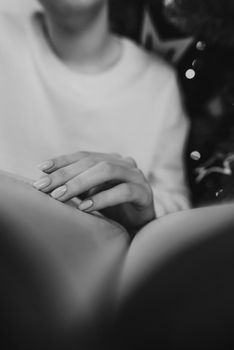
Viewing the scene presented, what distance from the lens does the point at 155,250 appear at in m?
0.38

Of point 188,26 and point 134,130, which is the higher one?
point 188,26

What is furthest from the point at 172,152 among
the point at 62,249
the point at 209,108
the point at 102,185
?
the point at 62,249

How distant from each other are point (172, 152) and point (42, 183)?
0.41 meters

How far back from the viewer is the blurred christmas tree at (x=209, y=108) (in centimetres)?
77

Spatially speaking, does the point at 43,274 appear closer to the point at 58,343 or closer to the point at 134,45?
the point at 58,343

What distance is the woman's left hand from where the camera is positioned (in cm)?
46

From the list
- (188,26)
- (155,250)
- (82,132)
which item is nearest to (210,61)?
(188,26)

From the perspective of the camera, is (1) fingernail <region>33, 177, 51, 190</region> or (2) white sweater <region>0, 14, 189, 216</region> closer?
(1) fingernail <region>33, 177, 51, 190</region>

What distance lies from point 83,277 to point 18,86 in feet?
1.59

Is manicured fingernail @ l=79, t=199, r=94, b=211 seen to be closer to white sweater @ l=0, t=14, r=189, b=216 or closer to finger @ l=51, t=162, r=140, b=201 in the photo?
finger @ l=51, t=162, r=140, b=201

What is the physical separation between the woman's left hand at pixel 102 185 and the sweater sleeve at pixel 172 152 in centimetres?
19

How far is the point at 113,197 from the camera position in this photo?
52 cm

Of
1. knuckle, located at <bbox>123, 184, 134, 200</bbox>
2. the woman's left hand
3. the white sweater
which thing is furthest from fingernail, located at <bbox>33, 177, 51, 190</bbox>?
the white sweater

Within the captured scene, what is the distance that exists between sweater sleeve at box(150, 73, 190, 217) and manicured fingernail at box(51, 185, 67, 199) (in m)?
0.34
